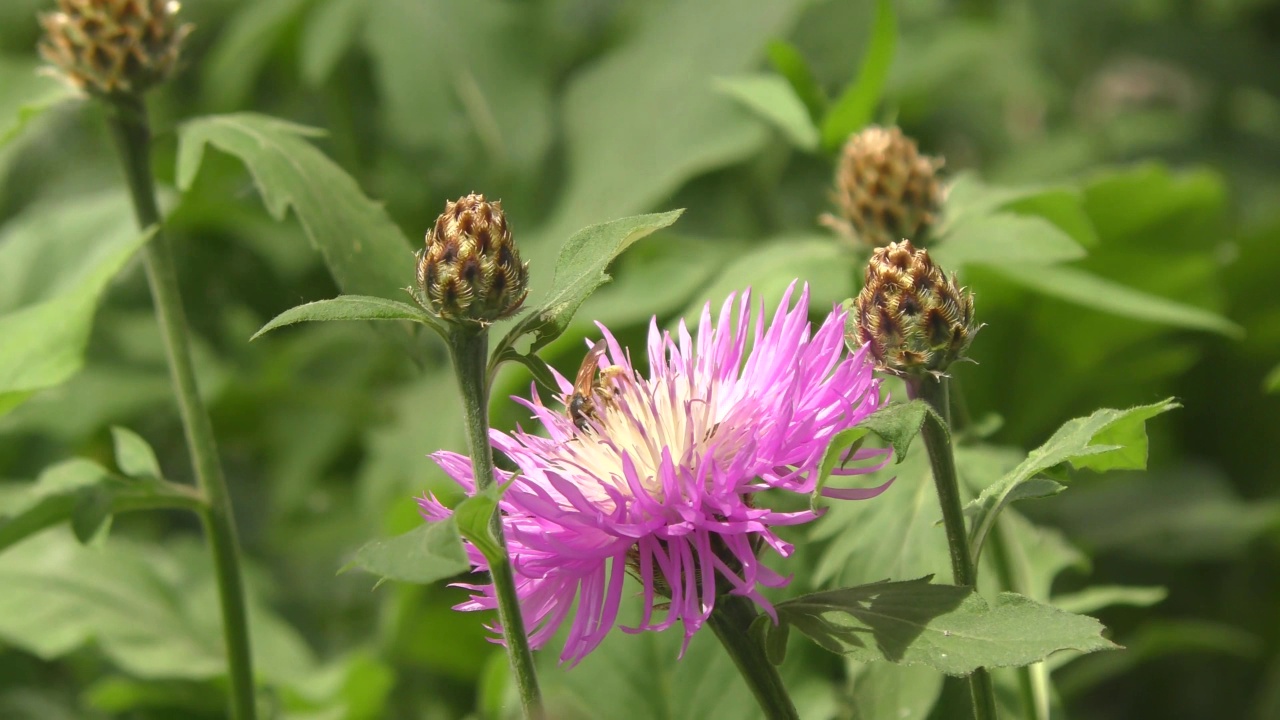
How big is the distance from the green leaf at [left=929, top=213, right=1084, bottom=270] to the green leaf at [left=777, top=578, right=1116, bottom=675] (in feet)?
1.08

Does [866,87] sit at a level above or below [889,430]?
above

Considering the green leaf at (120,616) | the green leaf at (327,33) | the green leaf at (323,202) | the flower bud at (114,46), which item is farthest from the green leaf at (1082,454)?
the green leaf at (327,33)

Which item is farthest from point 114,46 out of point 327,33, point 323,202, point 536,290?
point 327,33

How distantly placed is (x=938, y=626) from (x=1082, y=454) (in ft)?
0.24

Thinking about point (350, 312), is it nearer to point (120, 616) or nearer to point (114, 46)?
point (114, 46)

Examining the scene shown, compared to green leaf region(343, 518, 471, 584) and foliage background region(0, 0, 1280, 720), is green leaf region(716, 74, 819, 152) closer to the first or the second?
foliage background region(0, 0, 1280, 720)

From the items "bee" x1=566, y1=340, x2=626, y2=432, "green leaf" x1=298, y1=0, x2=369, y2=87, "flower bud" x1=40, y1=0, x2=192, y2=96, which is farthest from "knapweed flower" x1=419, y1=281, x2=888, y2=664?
"green leaf" x1=298, y1=0, x2=369, y2=87

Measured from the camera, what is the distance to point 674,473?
18.6 inches

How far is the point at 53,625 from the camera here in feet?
3.54

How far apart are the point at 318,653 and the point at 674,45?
0.92 meters

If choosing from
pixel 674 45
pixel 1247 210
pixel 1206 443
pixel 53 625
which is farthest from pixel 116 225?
pixel 1247 210

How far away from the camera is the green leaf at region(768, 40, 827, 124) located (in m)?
0.88

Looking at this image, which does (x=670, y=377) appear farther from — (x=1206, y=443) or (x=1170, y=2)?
(x=1170, y=2)

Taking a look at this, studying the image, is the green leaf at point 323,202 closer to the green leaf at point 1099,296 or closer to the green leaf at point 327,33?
the green leaf at point 1099,296
